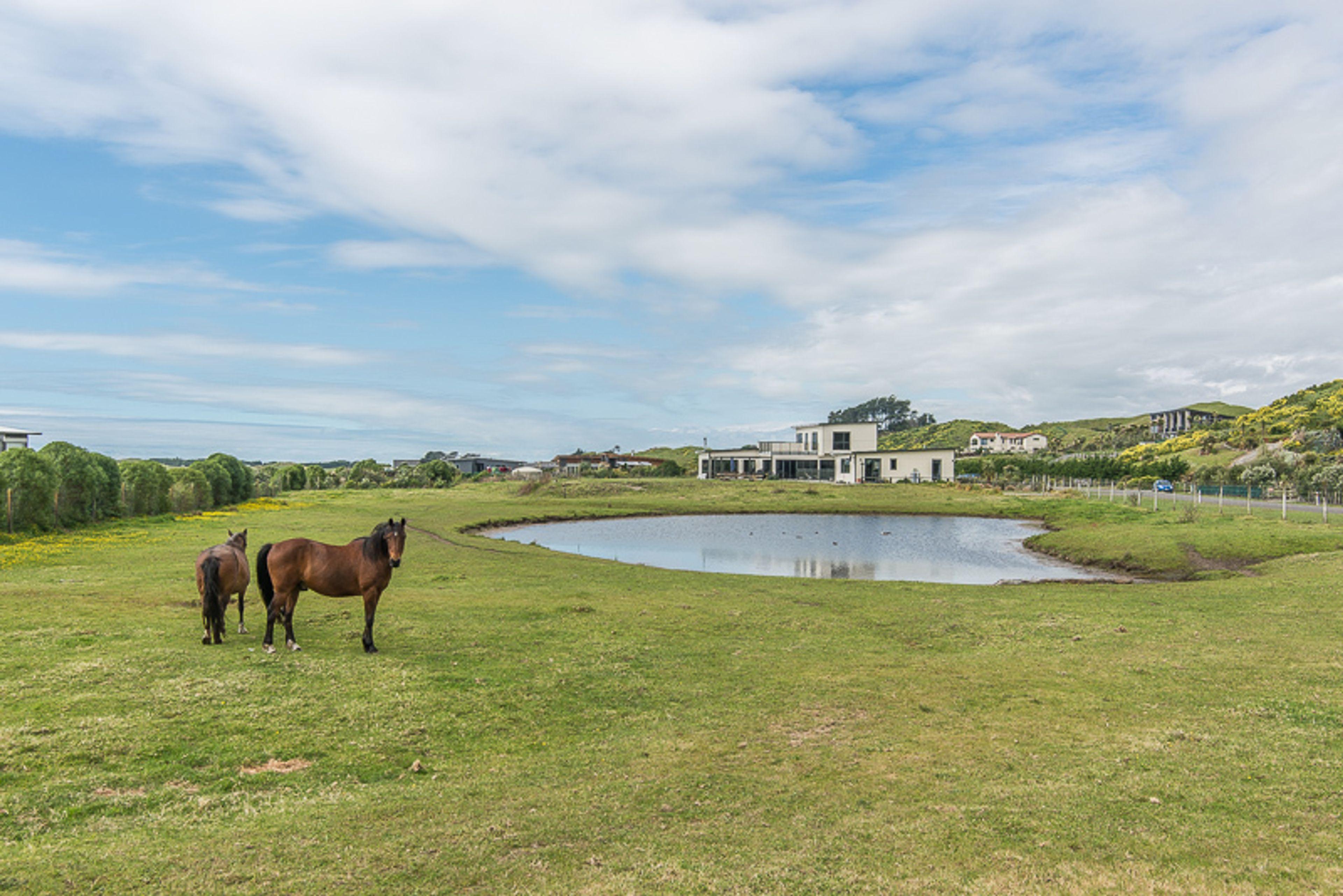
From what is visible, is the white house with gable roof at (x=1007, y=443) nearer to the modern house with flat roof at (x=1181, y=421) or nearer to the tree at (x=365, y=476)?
the modern house with flat roof at (x=1181, y=421)

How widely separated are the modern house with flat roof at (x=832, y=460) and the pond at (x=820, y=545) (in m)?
42.0

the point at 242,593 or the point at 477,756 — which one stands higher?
the point at 242,593

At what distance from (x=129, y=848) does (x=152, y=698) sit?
176 inches

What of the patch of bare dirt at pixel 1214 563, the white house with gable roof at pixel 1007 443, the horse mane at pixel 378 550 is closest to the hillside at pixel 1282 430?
the white house with gable roof at pixel 1007 443

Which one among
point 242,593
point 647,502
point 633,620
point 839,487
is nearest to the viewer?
point 242,593

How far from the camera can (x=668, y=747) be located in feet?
30.9

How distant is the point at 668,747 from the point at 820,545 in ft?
117

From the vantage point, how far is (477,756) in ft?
29.3

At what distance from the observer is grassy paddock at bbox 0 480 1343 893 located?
6.04m

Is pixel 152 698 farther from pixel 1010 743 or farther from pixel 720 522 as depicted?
pixel 720 522

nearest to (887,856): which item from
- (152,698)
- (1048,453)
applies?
(152,698)

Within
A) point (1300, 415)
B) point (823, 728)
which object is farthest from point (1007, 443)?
point (823, 728)

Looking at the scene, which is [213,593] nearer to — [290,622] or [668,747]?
[290,622]

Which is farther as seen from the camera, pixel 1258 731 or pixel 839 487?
pixel 839 487
